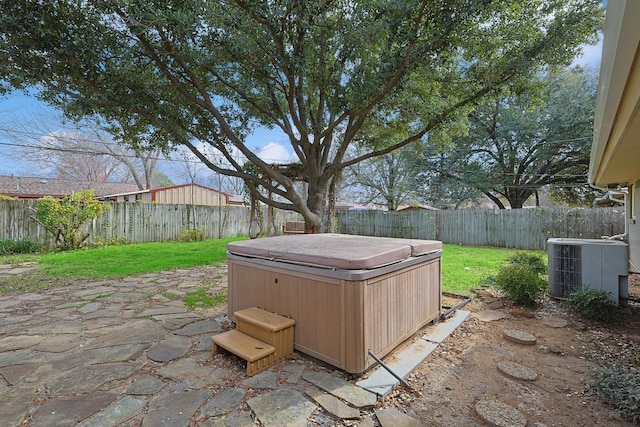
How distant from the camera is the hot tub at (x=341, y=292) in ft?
6.89

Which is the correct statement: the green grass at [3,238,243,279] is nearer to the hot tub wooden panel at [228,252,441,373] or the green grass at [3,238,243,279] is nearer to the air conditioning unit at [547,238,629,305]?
the hot tub wooden panel at [228,252,441,373]

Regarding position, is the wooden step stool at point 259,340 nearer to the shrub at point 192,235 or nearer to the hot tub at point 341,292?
the hot tub at point 341,292

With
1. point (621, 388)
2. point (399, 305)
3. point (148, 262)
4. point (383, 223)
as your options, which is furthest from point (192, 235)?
point (621, 388)

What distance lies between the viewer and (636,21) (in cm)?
101

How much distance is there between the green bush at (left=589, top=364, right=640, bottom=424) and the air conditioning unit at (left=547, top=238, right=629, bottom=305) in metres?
1.96

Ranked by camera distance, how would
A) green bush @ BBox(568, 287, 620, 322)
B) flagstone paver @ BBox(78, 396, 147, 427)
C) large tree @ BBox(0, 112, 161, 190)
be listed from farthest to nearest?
1. large tree @ BBox(0, 112, 161, 190)
2. green bush @ BBox(568, 287, 620, 322)
3. flagstone paver @ BBox(78, 396, 147, 427)

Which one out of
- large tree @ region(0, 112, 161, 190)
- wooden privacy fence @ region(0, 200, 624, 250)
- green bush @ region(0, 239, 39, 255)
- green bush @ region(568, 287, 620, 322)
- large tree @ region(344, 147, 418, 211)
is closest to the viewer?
green bush @ region(568, 287, 620, 322)

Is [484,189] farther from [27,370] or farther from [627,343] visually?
[27,370]

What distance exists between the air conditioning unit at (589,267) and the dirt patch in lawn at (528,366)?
348 millimetres

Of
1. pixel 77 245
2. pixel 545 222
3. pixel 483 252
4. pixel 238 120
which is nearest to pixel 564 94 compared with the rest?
pixel 545 222

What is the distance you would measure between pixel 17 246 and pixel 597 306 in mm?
11288

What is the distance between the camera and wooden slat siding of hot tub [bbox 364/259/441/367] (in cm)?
219

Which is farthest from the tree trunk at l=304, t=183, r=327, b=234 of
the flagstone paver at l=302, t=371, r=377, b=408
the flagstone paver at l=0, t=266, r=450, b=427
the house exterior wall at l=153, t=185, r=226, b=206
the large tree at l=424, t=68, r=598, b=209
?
the house exterior wall at l=153, t=185, r=226, b=206

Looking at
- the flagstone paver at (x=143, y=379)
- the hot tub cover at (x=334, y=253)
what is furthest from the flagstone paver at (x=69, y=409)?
the hot tub cover at (x=334, y=253)
